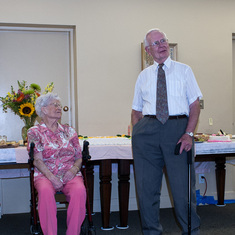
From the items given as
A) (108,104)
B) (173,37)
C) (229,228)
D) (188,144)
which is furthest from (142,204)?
(173,37)

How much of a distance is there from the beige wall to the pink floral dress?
116 centimetres

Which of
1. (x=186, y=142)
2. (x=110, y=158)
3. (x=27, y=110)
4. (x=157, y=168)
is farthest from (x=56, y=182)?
(x=186, y=142)

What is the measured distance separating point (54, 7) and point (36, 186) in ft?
7.08

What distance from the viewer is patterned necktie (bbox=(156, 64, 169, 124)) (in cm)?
223

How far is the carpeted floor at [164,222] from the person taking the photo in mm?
3062

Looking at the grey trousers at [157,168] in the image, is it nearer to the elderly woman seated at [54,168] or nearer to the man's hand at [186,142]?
the man's hand at [186,142]

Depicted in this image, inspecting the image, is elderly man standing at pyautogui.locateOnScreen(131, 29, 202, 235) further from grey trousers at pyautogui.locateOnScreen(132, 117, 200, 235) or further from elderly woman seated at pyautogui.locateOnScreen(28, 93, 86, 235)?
elderly woman seated at pyautogui.locateOnScreen(28, 93, 86, 235)

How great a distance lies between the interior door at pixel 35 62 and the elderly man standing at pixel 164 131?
1830 millimetres

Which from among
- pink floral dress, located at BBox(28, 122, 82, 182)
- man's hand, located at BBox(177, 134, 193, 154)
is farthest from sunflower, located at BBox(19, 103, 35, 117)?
man's hand, located at BBox(177, 134, 193, 154)

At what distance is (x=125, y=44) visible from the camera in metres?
3.95

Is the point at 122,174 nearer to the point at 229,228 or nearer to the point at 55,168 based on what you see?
the point at 55,168

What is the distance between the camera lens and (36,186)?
248cm

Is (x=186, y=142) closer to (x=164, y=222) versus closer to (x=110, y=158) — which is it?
(x=110, y=158)

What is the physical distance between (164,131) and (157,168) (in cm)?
27
